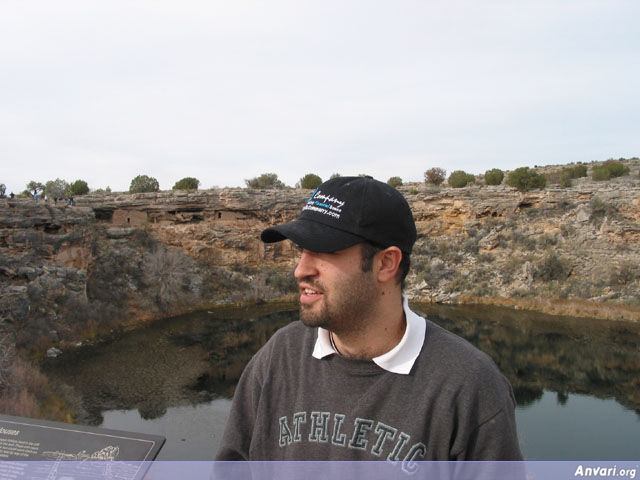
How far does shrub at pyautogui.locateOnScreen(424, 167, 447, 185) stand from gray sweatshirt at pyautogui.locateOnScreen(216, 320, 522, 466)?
3336cm

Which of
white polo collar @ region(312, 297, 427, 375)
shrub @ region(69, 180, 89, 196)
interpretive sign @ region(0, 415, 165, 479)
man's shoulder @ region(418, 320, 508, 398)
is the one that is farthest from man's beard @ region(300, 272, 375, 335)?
shrub @ region(69, 180, 89, 196)

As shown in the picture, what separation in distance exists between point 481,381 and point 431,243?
24.3 m

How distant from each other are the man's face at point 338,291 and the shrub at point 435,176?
33350 mm

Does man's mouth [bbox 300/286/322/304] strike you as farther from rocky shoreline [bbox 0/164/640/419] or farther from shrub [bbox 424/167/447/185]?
shrub [bbox 424/167/447/185]

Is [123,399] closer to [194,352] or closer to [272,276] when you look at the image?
[194,352]

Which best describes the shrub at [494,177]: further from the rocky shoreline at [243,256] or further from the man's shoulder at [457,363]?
the man's shoulder at [457,363]

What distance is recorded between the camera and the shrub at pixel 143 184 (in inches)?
1097

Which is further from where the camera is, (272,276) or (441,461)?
(272,276)

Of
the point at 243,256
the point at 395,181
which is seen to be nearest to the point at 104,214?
the point at 243,256

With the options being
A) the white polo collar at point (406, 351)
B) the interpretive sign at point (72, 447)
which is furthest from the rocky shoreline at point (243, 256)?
the white polo collar at point (406, 351)

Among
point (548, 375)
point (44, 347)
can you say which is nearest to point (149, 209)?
point (44, 347)

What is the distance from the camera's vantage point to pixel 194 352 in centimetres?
1467

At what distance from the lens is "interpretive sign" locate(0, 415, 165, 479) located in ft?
5.92

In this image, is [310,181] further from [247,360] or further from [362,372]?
[362,372]
